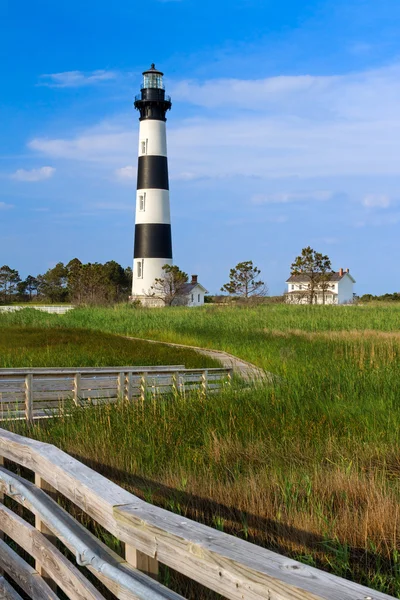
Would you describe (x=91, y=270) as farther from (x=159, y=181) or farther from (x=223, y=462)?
(x=223, y=462)

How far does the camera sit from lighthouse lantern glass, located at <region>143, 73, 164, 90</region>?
143ft

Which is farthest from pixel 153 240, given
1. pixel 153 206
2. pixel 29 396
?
pixel 29 396

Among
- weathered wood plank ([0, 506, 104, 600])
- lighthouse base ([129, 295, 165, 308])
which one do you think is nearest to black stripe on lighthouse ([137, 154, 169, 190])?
lighthouse base ([129, 295, 165, 308])

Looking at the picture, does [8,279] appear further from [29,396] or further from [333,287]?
[29,396]

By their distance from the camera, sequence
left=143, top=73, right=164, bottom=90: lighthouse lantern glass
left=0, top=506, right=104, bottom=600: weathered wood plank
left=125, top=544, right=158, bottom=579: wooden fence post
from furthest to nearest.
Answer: left=143, top=73, right=164, bottom=90: lighthouse lantern glass, left=0, top=506, right=104, bottom=600: weathered wood plank, left=125, top=544, right=158, bottom=579: wooden fence post

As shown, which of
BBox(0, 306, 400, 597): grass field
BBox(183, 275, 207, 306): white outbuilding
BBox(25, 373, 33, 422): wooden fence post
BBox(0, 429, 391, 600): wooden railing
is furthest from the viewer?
BBox(183, 275, 207, 306): white outbuilding

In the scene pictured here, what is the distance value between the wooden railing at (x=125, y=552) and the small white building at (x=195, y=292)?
5214 centimetres

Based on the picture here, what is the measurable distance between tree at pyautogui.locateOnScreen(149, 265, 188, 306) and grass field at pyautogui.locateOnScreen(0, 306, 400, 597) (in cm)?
3539

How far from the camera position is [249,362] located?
59.5 feet

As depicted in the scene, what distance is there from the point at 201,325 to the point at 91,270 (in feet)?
118

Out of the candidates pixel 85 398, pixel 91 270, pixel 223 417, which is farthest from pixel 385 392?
pixel 91 270

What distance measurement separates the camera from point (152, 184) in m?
42.6

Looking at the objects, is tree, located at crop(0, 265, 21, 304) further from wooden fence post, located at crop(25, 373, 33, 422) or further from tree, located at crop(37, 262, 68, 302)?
wooden fence post, located at crop(25, 373, 33, 422)

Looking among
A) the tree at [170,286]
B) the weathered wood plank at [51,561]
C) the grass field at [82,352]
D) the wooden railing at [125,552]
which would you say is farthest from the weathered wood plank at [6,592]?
the tree at [170,286]
